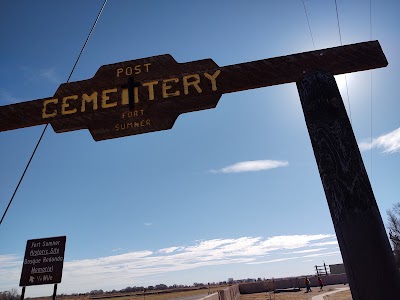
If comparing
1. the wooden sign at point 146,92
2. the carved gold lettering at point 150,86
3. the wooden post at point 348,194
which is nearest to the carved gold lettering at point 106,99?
the wooden sign at point 146,92

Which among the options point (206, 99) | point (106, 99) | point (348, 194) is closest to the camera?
point (348, 194)

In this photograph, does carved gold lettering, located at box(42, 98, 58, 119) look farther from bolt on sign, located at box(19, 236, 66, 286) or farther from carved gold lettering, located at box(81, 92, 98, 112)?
bolt on sign, located at box(19, 236, 66, 286)

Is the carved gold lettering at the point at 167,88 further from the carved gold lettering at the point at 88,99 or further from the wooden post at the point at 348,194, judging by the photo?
the wooden post at the point at 348,194

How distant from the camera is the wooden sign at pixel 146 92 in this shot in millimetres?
2604

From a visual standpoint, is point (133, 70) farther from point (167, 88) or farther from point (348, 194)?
point (348, 194)

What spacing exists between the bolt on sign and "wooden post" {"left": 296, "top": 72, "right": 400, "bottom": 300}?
29.2 feet

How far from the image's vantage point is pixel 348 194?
74.2 inches

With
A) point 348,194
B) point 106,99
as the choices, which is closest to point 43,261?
point 106,99

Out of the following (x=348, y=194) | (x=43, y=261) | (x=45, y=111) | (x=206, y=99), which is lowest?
(x=348, y=194)

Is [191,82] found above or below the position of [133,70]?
below

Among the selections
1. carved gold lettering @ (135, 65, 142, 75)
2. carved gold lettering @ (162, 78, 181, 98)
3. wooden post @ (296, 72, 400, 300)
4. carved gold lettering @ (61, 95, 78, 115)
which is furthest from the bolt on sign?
wooden post @ (296, 72, 400, 300)

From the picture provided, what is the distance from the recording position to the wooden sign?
2.60m

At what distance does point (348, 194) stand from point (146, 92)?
1.91 meters

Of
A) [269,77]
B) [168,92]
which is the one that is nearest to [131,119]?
[168,92]
